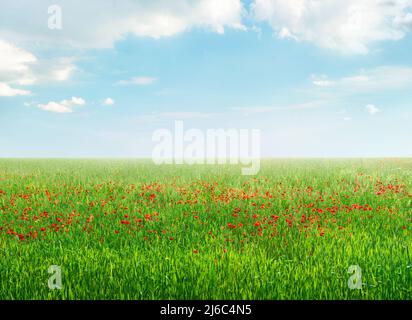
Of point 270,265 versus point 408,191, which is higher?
point 408,191

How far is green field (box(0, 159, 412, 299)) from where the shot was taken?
17.8 feet

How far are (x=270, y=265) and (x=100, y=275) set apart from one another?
2901 mm

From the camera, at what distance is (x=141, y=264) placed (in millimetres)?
6133

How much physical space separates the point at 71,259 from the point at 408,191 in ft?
38.5

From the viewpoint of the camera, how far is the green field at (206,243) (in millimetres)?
5414

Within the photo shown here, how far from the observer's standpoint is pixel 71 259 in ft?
21.6

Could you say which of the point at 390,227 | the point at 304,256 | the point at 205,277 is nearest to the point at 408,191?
the point at 390,227

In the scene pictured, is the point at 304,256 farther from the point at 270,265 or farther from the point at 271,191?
the point at 271,191

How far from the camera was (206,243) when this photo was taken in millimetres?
7730
